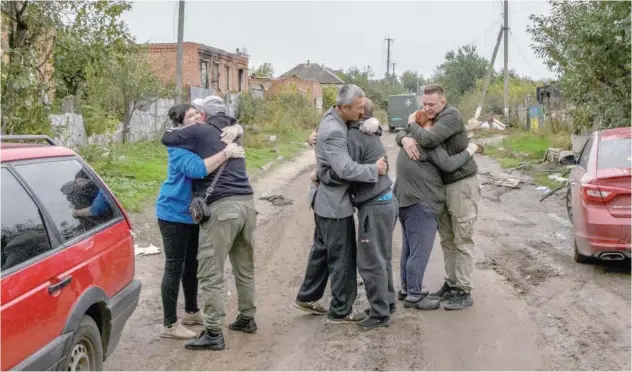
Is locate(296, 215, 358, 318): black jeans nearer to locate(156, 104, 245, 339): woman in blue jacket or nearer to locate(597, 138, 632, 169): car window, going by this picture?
locate(156, 104, 245, 339): woman in blue jacket

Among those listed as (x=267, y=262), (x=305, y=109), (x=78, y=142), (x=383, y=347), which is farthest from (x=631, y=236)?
(x=305, y=109)

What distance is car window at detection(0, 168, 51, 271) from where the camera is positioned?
340 cm

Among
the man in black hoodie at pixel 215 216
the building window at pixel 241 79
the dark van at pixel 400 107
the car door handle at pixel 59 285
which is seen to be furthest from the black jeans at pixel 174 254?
the building window at pixel 241 79

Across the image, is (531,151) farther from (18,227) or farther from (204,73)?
(18,227)

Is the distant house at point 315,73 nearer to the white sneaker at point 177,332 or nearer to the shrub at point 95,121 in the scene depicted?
the shrub at point 95,121

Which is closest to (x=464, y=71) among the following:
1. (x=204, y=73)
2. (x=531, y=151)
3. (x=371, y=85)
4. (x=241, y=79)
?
(x=371, y=85)

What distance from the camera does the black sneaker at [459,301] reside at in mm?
6392

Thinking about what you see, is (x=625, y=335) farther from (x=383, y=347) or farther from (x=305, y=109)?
(x=305, y=109)

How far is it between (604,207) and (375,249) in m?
2.93

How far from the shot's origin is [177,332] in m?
5.66

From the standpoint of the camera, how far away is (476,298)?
675cm

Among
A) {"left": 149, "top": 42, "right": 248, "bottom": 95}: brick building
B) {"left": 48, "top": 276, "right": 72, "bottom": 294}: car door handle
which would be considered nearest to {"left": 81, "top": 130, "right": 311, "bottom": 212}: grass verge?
{"left": 48, "top": 276, "right": 72, "bottom": 294}: car door handle

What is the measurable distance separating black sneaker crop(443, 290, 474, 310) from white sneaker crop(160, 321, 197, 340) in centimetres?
227

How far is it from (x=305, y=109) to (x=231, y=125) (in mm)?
36271
